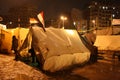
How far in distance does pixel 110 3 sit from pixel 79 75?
86506 millimetres

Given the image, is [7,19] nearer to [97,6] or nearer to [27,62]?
[97,6]

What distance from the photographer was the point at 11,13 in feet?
259

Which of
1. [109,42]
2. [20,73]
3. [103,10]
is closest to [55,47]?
[20,73]

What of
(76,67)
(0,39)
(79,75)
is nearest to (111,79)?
(79,75)

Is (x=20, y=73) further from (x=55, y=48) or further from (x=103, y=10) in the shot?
(x=103, y=10)

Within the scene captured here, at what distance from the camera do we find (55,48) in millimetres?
10477

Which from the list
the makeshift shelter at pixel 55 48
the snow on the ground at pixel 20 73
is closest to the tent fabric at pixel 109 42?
the makeshift shelter at pixel 55 48

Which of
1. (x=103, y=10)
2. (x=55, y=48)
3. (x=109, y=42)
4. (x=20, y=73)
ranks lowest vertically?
(x=20, y=73)

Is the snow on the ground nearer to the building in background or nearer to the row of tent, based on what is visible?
the row of tent

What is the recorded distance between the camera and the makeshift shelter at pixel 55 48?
9828 millimetres

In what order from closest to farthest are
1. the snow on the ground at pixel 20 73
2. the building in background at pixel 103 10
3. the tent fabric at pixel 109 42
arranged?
the snow on the ground at pixel 20 73
the tent fabric at pixel 109 42
the building in background at pixel 103 10

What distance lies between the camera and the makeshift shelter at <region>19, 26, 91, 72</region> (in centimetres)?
983

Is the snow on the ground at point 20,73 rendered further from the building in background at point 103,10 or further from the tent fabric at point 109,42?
the building in background at point 103,10

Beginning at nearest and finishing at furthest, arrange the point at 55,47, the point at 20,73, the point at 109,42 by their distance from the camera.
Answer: the point at 20,73 < the point at 55,47 < the point at 109,42
